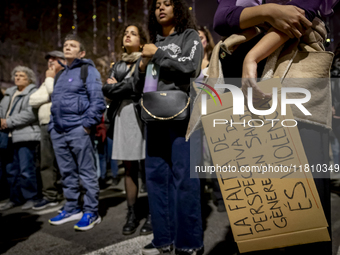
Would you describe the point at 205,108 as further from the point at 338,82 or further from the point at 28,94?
the point at 28,94

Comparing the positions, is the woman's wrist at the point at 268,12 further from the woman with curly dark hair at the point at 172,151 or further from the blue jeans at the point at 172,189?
the blue jeans at the point at 172,189

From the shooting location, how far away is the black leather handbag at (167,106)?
150 cm

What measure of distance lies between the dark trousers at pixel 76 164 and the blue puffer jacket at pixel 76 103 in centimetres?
9

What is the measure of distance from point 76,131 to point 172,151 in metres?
1.26

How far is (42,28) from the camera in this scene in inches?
403

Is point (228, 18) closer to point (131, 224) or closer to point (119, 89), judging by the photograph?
point (119, 89)

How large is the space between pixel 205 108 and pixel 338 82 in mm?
2177

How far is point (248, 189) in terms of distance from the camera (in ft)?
2.97

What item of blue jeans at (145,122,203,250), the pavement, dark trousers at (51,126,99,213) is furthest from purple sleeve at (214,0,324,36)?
dark trousers at (51,126,99,213)

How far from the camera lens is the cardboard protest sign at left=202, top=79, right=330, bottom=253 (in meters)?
0.85

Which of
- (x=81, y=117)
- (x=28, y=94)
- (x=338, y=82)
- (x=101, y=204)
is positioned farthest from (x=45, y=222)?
(x=338, y=82)

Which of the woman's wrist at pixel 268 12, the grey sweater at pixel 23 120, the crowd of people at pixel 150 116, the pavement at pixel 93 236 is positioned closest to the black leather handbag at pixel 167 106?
the crowd of people at pixel 150 116

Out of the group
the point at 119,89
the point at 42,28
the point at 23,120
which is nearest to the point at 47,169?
the point at 23,120

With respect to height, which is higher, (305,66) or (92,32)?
(92,32)
